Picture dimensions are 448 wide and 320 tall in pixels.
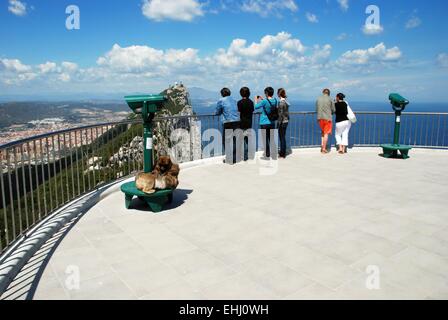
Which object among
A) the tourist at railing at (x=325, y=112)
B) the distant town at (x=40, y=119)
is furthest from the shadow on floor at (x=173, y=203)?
the tourist at railing at (x=325, y=112)

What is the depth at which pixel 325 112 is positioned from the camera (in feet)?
31.4

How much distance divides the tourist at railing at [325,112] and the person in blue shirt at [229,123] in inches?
103

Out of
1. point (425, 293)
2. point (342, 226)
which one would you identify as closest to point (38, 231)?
point (342, 226)

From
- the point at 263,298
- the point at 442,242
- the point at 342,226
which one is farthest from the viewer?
the point at 342,226

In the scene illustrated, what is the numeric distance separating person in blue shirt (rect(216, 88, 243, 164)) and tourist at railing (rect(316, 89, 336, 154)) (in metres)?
2.62

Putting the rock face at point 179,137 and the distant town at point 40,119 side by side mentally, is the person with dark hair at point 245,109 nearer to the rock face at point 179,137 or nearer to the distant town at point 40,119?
the rock face at point 179,137

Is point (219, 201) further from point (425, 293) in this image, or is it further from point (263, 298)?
point (425, 293)

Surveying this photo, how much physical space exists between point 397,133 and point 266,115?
3.82 metres

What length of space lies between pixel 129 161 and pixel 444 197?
5634mm

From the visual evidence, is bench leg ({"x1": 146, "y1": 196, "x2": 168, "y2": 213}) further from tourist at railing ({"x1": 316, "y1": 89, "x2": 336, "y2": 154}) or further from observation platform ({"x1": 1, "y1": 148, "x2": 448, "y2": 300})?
tourist at railing ({"x1": 316, "y1": 89, "x2": 336, "y2": 154})

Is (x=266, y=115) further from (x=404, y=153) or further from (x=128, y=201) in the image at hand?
(x=128, y=201)

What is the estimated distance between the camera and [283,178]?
6.99 m

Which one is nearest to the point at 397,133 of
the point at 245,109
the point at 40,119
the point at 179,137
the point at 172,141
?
the point at 245,109

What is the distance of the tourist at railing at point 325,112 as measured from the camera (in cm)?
951
